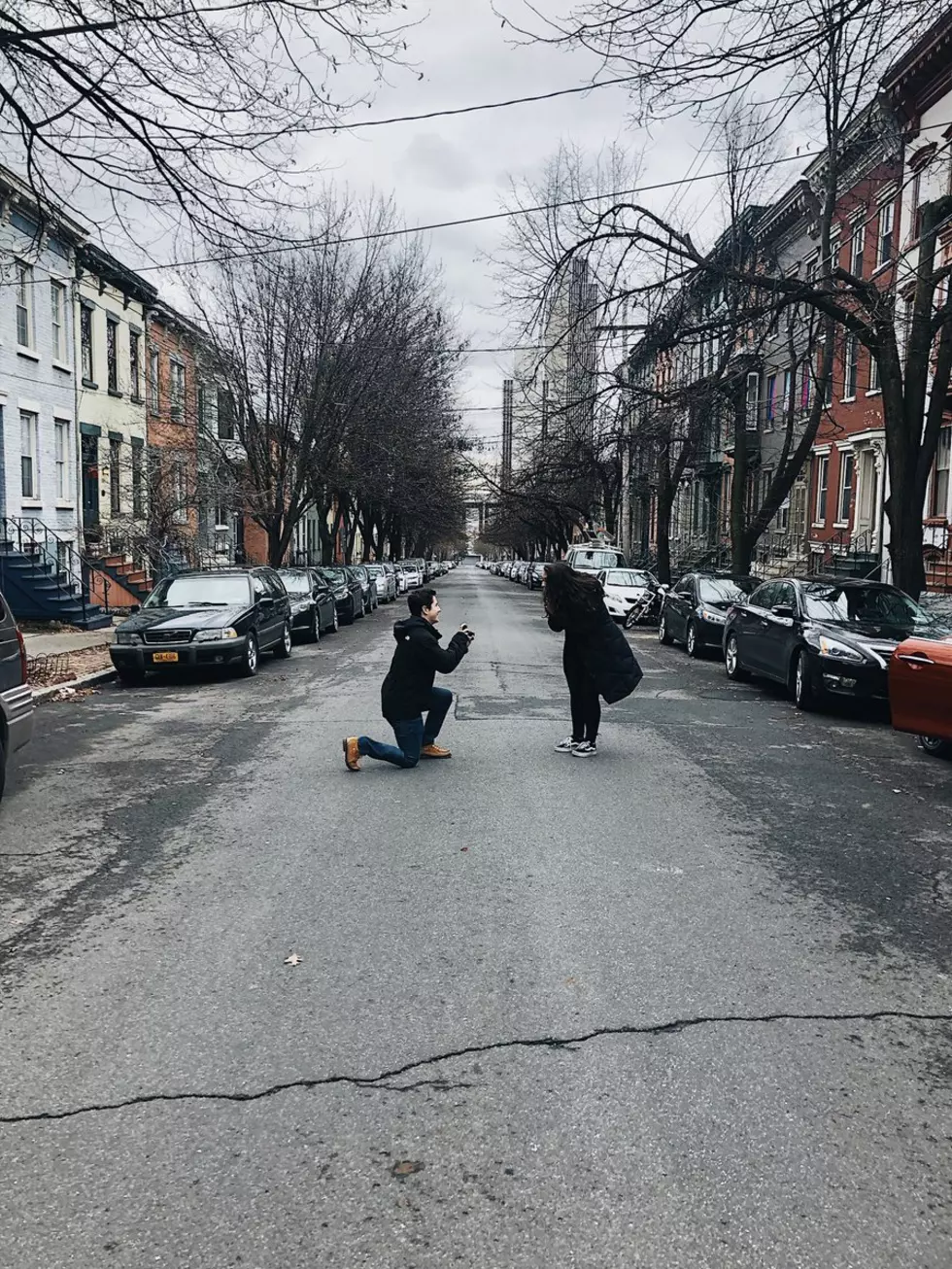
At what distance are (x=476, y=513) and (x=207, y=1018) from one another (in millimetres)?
95064

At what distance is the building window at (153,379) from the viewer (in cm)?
3013

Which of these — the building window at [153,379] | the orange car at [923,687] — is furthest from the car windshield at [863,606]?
the building window at [153,379]

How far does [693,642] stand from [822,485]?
55.1 ft

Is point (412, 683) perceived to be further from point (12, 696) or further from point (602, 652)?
point (12, 696)

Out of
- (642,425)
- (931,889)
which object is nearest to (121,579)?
(642,425)

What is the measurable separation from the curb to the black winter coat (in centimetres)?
670

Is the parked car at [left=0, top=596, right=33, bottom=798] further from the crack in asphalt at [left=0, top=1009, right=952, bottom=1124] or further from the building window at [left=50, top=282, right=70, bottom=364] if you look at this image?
the building window at [left=50, top=282, right=70, bottom=364]

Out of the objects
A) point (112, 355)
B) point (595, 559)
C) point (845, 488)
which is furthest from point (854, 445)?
point (112, 355)

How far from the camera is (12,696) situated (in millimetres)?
7328

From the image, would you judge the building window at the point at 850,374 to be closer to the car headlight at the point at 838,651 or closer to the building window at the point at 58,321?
the car headlight at the point at 838,651

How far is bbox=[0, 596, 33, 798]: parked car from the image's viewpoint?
7.23 meters

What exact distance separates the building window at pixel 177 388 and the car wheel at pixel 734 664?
18527mm

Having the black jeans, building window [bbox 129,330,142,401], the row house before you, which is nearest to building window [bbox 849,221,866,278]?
the row house

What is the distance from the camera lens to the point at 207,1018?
4.01m
